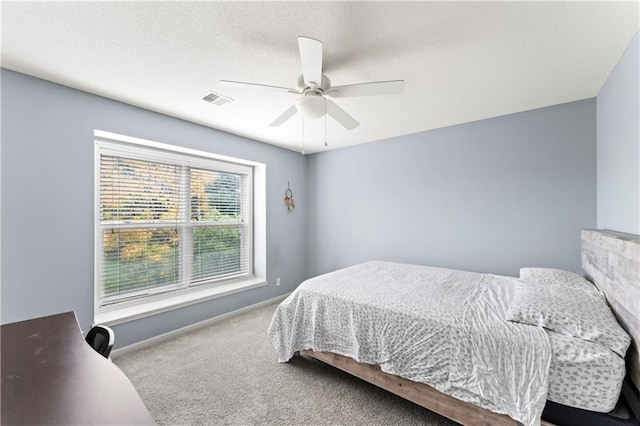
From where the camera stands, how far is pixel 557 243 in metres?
2.66

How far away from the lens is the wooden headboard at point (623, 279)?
1.24m

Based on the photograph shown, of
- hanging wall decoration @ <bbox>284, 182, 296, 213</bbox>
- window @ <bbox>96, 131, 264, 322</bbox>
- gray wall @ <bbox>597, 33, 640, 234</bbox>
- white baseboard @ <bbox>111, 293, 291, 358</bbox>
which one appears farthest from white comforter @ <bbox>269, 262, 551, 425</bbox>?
hanging wall decoration @ <bbox>284, 182, 296, 213</bbox>

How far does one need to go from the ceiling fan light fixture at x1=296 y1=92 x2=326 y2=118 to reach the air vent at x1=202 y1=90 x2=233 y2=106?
97 cm

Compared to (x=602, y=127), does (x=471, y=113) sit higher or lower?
higher

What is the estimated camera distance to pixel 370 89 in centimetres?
175

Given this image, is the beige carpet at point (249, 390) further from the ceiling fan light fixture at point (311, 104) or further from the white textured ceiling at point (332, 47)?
the white textured ceiling at point (332, 47)

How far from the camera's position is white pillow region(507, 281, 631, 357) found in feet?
4.32

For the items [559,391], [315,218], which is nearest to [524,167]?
[559,391]

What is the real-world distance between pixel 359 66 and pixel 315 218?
9.64ft

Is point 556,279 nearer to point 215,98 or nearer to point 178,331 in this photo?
point 215,98

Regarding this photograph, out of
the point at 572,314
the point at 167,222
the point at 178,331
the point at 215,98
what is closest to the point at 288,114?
the point at 215,98

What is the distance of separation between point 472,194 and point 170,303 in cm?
372

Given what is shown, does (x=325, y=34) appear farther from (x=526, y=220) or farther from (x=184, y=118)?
(x=526, y=220)

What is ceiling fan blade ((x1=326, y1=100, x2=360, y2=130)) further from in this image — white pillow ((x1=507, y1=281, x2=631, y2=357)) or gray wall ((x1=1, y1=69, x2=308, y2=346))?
gray wall ((x1=1, y1=69, x2=308, y2=346))
